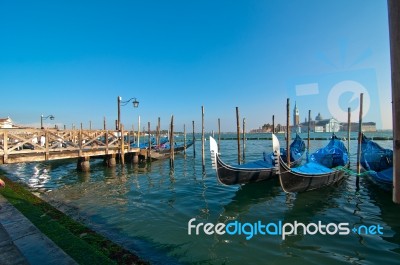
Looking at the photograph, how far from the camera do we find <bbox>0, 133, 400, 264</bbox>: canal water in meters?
4.77

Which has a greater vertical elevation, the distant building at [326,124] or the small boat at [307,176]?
the distant building at [326,124]

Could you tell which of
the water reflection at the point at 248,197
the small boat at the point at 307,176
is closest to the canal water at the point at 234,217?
the water reflection at the point at 248,197

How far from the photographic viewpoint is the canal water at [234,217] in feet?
15.6

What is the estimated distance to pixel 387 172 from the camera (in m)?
9.07

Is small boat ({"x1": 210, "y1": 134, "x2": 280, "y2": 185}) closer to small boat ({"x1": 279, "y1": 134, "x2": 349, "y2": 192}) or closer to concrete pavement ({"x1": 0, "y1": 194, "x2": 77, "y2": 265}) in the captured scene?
small boat ({"x1": 279, "y1": 134, "x2": 349, "y2": 192})

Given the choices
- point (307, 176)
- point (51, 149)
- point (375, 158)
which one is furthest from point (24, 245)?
point (375, 158)

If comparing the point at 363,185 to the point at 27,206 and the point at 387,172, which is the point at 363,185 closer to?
the point at 387,172

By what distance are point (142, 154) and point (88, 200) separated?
10155 mm

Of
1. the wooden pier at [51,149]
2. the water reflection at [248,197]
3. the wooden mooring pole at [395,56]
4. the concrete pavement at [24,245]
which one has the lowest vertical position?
the water reflection at [248,197]

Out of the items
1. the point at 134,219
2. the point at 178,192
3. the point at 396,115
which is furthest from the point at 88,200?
the point at 396,115

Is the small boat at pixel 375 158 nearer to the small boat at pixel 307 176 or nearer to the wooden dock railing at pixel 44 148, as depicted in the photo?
the small boat at pixel 307 176

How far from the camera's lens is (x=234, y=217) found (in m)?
6.82

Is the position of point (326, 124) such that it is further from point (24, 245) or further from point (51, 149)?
point (24, 245)

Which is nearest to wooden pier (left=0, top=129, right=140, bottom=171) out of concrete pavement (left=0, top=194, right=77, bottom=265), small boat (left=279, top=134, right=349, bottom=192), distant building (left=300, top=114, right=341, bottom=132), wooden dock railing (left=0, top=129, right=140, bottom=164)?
wooden dock railing (left=0, top=129, right=140, bottom=164)
